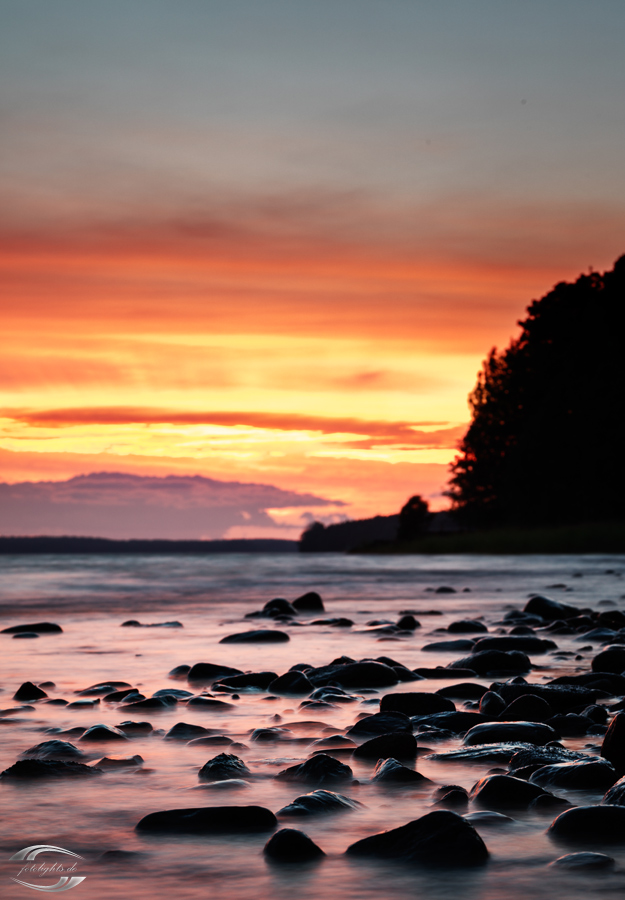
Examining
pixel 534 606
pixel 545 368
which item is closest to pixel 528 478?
pixel 545 368

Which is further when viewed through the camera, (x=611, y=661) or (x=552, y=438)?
(x=552, y=438)

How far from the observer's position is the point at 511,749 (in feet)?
13.3

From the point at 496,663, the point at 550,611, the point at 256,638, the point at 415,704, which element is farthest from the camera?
the point at 550,611

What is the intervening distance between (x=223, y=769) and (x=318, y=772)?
386 mm

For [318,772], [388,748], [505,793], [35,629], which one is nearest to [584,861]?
[505,793]

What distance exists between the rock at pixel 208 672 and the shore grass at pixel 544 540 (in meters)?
38.6

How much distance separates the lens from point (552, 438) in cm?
4912

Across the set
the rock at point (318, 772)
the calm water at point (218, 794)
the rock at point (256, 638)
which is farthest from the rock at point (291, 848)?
the rock at point (256, 638)

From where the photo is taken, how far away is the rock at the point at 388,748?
162 inches

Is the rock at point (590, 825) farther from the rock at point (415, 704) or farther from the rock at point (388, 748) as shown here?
the rock at point (415, 704)

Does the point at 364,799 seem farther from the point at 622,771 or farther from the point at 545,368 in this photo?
the point at 545,368

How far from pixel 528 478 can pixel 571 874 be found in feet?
158

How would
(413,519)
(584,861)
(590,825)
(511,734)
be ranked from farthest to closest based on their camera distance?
(413,519)
(511,734)
(590,825)
(584,861)

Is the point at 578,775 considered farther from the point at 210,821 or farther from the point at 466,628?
the point at 466,628
